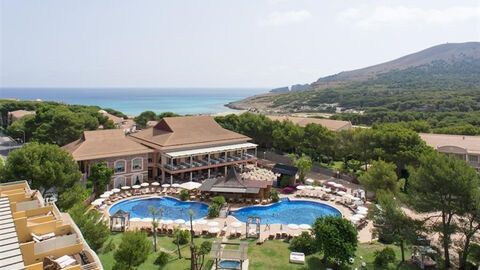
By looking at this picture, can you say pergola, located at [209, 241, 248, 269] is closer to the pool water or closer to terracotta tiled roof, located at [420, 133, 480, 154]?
the pool water

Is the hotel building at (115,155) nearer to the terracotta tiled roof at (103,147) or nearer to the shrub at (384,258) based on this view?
the terracotta tiled roof at (103,147)

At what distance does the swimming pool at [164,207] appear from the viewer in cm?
2791

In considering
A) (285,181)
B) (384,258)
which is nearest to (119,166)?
(285,181)

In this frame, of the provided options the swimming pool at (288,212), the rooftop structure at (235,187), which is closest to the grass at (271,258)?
the swimming pool at (288,212)

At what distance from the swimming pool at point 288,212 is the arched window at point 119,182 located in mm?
12632

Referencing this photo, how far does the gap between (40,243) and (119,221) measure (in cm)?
1509

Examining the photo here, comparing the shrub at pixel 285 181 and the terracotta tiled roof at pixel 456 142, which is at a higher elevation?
the terracotta tiled roof at pixel 456 142

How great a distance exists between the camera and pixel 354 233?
59.9 ft

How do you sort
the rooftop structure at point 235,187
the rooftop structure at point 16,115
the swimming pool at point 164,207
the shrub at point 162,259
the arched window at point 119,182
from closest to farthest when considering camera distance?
the shrub at point 162,259 < the swimming pool at point 164,207 < the rooftop structure at point 235,187 < the arched window at point 119,182 < the rooftop structure at point 16,115

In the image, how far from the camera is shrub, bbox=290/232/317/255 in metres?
20.3

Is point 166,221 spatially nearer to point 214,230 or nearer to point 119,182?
point 214,230

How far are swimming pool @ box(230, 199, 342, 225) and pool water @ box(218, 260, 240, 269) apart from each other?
7641mm

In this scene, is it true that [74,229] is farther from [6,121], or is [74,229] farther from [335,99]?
[335,99]

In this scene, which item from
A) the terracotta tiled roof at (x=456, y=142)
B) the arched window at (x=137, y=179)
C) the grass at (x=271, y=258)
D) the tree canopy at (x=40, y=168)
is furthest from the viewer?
the terracotta tiled roof at (x=456, y=142)
